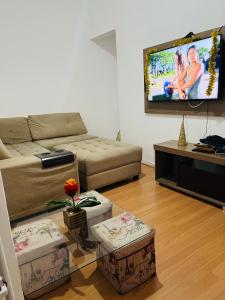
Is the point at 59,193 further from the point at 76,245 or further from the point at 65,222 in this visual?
the point at 76,245

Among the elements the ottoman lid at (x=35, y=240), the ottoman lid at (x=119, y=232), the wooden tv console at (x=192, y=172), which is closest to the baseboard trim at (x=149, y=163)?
the wooden tv console at (x=192, y=172)

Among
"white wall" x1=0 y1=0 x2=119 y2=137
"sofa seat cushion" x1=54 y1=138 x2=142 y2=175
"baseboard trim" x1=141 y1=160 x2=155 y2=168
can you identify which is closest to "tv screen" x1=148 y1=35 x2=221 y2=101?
"sofa seat cushion" x1=54 y1=138 x2=142 y2=175

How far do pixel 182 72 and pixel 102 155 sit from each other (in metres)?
1.34

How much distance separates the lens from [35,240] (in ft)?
4.11

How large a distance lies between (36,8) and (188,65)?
8.50ft

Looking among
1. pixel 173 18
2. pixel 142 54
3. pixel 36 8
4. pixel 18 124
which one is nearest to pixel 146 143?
pixel 142 54

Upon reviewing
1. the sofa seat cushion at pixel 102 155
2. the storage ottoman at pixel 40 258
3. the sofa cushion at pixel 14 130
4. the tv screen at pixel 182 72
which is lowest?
the storage ottoman at pixel 40 258

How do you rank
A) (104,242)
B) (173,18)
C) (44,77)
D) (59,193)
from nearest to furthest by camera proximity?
(104,242) → (59,193) → (173,18) → (44,77)

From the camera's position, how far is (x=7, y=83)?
3449mm

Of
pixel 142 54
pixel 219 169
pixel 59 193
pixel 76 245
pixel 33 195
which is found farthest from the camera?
pixel 142 54

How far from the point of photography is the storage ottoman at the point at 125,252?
1.25 metres

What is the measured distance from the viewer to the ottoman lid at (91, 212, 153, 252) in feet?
4.14

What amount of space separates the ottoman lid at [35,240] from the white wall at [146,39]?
203 cm

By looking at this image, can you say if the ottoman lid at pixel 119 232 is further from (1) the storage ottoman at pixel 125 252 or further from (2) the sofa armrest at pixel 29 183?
(2) the sofa armrest at pixel 29 183
